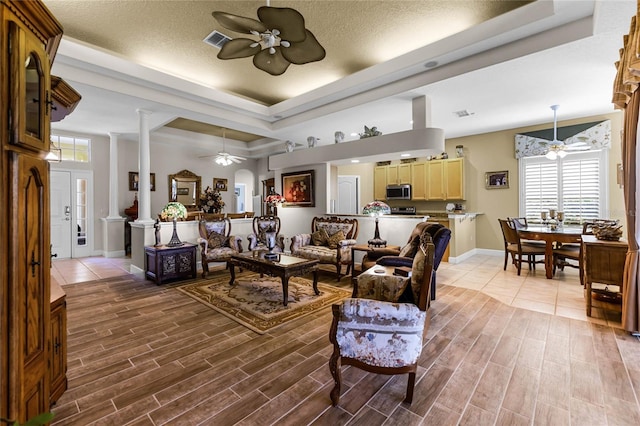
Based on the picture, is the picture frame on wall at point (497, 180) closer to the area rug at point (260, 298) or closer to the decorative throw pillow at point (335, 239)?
the decorative throw pillow at point (335, 239)

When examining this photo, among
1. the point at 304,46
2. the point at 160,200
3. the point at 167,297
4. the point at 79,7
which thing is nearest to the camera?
the point at 304,46

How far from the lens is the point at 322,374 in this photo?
222cm

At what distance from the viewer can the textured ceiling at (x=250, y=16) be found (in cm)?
312

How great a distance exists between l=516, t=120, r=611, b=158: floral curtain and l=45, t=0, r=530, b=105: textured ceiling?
416 centimetres

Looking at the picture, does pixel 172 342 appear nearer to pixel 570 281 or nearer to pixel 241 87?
pixel 241 87

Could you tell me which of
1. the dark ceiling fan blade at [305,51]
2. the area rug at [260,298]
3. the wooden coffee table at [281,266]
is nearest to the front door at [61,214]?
the area rug at [260,298]

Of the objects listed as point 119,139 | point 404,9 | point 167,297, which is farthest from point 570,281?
point 119,139

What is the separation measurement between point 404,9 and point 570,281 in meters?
4.89

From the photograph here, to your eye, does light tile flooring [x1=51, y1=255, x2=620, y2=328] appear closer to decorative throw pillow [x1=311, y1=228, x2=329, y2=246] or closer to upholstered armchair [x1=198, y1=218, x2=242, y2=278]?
upholstered armchair [x1=198, y1=218, x2=242, y2=278]

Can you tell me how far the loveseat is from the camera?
15.9ft

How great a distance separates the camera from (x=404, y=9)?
126 inches

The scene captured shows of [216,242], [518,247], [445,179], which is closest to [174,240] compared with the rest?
[216,242]

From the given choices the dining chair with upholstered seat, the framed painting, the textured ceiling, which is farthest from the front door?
the dining chair with upholstered seat

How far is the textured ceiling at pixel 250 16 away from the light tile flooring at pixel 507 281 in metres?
2.97
